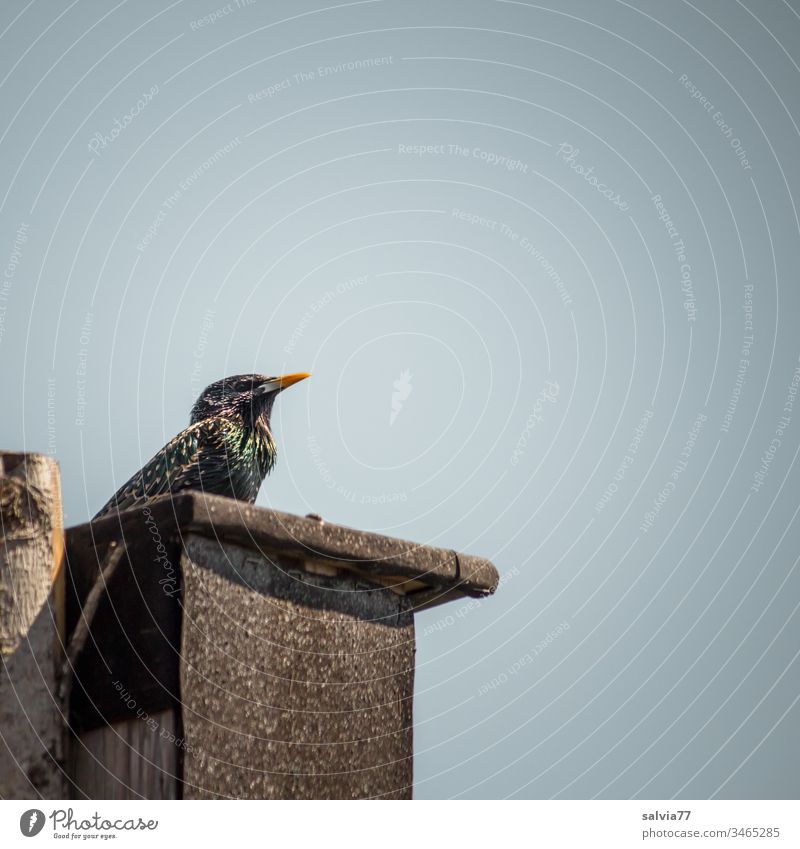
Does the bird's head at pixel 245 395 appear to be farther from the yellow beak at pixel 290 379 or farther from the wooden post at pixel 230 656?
the wooden post at pixel 230 656

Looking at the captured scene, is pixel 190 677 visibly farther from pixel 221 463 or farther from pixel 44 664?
pixel 221 463

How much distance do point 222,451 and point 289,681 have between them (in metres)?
4.24

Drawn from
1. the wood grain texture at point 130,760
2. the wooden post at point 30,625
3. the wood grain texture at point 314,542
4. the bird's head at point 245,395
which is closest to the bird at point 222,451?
the bird's head at point 245,395

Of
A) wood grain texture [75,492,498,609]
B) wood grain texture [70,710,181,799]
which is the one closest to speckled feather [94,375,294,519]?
wood grain texture [75,492,498,609]

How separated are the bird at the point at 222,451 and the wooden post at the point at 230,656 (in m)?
3.06

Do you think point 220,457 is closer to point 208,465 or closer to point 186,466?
point 208,465

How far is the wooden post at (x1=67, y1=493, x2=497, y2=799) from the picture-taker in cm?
357

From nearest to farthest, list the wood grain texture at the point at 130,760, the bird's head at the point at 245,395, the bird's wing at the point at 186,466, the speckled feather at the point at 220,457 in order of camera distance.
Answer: the wood grain texture at the point at 130,760 < the bird's wing at the point at 186,466 < the speckled feather at the point at 220,457 < the bird's head at the point at 245,395

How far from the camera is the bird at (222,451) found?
7.51 m

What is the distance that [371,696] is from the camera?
4.09m
